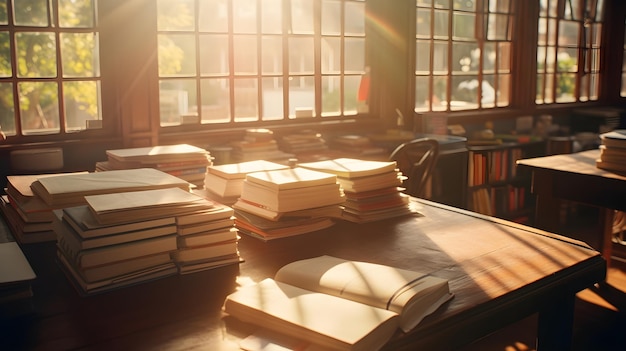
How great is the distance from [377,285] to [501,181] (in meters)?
4.19

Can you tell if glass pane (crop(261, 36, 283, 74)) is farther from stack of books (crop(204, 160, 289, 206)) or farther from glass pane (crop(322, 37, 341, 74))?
stack of books (crop(204, 160, 289, 206))

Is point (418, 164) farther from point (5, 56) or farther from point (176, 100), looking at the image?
point (5, 56)


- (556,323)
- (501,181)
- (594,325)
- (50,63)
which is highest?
(50,63)

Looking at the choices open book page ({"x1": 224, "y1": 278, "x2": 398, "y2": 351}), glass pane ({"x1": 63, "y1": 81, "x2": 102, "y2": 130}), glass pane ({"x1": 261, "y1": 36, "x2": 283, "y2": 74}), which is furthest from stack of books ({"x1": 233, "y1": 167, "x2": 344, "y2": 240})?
glass pane ({"x1": 261, "y1": 36, "x2": 283, "y2": 74})

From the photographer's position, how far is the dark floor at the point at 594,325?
2.94 m

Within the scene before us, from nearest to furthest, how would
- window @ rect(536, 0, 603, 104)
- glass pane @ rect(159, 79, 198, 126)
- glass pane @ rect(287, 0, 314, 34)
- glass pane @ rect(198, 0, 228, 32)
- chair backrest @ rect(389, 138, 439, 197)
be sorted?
chair backrest @ rect(389, 138, 439, 197) → glass pane @ rect(159, 79, 198, 126) → glass pane @ rect(198, 0, 228, 32) → glass pane @ rect(287, 0, 314, 34) → window @ rect(536, 0, 603, 104)

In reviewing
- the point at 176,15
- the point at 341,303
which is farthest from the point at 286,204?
the point at 176,15

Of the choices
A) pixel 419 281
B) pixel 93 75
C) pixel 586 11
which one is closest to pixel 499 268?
pixel 419 281

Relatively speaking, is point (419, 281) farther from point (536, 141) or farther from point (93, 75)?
point (536, 141)

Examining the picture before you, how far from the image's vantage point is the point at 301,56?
13.9 feet

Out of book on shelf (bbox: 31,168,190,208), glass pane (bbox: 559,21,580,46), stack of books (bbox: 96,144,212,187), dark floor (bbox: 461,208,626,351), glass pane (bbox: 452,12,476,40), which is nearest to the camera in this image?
book on shelf (bbox: 31,168,190,208)

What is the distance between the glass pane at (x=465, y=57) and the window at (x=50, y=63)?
303 centimetres

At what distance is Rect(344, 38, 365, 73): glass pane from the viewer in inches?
176

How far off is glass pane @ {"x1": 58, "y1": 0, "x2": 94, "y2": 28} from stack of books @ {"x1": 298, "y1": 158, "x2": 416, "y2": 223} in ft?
6.45
